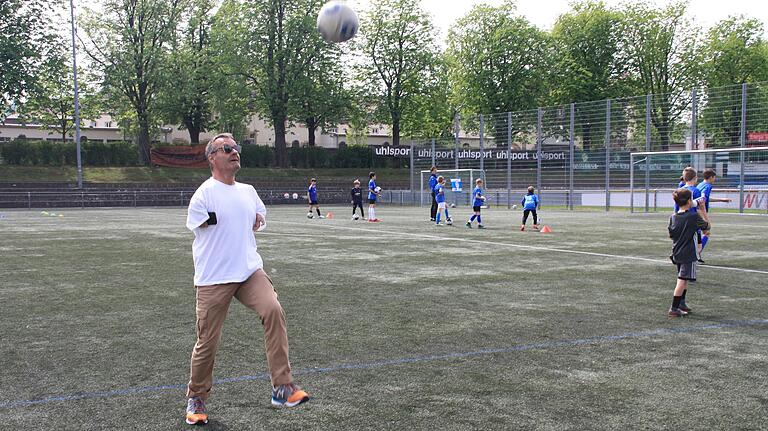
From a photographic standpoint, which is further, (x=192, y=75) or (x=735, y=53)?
(x=735, y=53)

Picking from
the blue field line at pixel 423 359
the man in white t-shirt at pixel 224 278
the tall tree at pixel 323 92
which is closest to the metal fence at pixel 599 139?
the tall tree at pixel 323 92

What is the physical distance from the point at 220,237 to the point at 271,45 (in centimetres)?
5271

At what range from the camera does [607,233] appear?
780 inches

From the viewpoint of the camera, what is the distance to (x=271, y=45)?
180 ft

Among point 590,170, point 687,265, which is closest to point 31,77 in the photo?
point 590,170

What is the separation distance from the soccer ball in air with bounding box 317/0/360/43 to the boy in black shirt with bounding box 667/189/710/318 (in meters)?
11.2

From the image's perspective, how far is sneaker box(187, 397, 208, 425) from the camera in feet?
14.7

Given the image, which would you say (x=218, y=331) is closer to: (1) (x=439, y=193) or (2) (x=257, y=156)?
(1) (x=439, y=193)

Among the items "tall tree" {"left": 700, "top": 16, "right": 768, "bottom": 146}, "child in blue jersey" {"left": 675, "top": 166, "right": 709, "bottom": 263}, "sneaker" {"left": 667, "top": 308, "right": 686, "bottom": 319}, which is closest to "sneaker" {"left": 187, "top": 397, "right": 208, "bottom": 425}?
"sneaker" {"left": 667, "top": 308, "right": 686, "bottom": 319}

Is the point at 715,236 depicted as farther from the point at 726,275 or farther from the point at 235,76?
the point at 235,76

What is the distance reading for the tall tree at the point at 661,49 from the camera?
5859 cm

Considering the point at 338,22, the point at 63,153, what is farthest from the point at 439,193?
the point at 63,153

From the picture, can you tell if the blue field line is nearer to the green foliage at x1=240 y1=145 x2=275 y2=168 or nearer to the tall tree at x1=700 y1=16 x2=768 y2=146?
the green foliage at x1=240 y1=145 x2=275 y2=168

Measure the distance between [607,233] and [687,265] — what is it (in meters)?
12.1
